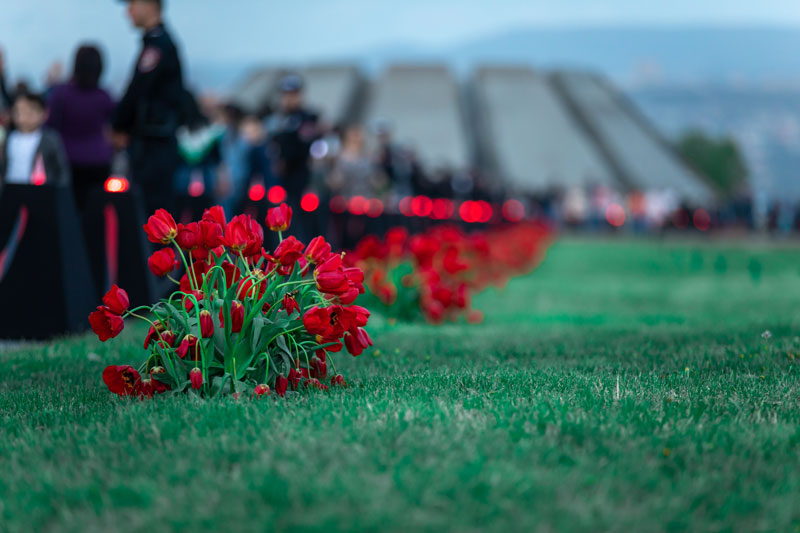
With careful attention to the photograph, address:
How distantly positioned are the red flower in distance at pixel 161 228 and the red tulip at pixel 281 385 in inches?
26.0

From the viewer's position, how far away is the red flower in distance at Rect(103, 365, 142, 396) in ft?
11.8

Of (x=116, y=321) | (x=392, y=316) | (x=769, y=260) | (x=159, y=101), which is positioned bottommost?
(x=769, y=260)

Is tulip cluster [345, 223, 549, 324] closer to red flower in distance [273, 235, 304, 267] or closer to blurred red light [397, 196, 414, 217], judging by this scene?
red flower in distance [273, 235, 304, 267]

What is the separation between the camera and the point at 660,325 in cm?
694

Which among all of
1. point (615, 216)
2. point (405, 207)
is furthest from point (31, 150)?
point (615, 216)

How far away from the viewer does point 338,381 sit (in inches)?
154

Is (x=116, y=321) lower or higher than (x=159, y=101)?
lower

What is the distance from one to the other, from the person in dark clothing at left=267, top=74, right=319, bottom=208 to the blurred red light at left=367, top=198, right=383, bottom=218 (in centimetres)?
338

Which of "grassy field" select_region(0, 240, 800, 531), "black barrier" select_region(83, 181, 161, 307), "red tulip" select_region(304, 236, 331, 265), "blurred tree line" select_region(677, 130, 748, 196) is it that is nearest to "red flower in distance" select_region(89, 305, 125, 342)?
"grassy field" select_region(0, 240, 800, 531)

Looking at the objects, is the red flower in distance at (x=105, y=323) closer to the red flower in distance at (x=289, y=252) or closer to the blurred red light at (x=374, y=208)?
the red flower in distance at (x=289, y=252)

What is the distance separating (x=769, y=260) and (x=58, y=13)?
656 inches

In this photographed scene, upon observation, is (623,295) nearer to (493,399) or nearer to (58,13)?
(58,13)

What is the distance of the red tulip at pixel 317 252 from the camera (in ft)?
12.1

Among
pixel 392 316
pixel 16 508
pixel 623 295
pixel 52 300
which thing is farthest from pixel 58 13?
pixel 623 295
